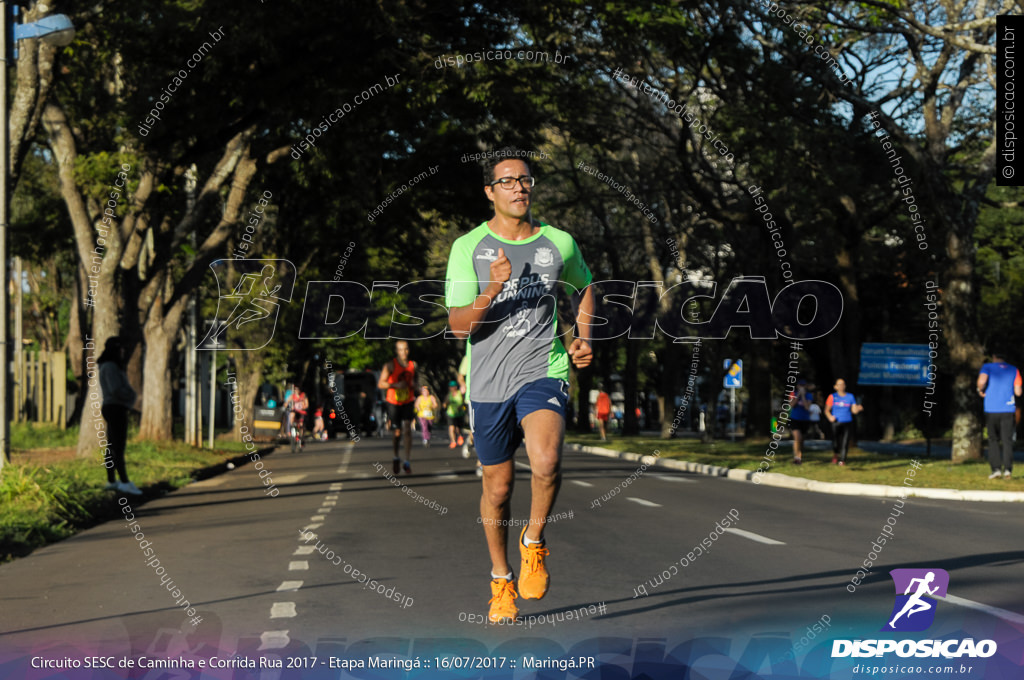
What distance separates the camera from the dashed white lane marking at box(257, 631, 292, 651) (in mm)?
5922

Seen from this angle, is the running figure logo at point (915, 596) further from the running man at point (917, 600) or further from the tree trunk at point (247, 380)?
the tree trunk at point (247, 380)

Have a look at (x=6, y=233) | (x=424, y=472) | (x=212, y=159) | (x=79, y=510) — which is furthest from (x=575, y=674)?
(x=212, y=159)

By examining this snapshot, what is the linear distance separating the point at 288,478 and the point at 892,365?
1301cm

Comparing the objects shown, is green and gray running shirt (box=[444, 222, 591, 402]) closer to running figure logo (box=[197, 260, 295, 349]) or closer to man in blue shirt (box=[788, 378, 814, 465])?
man in blue shirt (box=[788, 378, 814, 465])

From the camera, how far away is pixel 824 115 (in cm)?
2438

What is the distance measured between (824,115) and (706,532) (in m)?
15.0

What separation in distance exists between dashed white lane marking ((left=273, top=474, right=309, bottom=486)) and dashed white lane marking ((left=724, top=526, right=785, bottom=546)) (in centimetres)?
925

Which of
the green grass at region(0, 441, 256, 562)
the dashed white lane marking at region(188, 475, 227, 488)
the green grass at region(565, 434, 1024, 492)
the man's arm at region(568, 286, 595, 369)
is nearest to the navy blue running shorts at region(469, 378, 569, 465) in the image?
the man's arm at region(568, 286, 595, 369)

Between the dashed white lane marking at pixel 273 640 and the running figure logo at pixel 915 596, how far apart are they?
2920mm

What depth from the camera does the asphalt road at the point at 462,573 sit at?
631 cm

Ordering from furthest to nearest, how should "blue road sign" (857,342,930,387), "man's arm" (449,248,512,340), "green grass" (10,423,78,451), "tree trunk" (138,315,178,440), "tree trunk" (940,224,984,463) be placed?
"tree trunk" (138,315,178,440) < "green grass" (10,423,78,451) < "blue road sign" (857,342,930,387) < "tree trunk" (940,224,984,463) < "man's arm" (449,248,512,340)

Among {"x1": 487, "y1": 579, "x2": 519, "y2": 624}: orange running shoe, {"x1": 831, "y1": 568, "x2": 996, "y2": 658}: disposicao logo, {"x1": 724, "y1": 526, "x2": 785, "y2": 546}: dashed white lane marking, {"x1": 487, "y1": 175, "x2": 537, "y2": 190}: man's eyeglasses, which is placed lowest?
{"x1": 724, "y1": 526, "x2": 785, "y2": 546}: dashed white lane marking

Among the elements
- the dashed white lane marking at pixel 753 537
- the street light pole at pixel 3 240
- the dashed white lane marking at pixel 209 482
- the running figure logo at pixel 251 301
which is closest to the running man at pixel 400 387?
the dashed white lane marking at pixel 209 482

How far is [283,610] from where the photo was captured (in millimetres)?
7012
